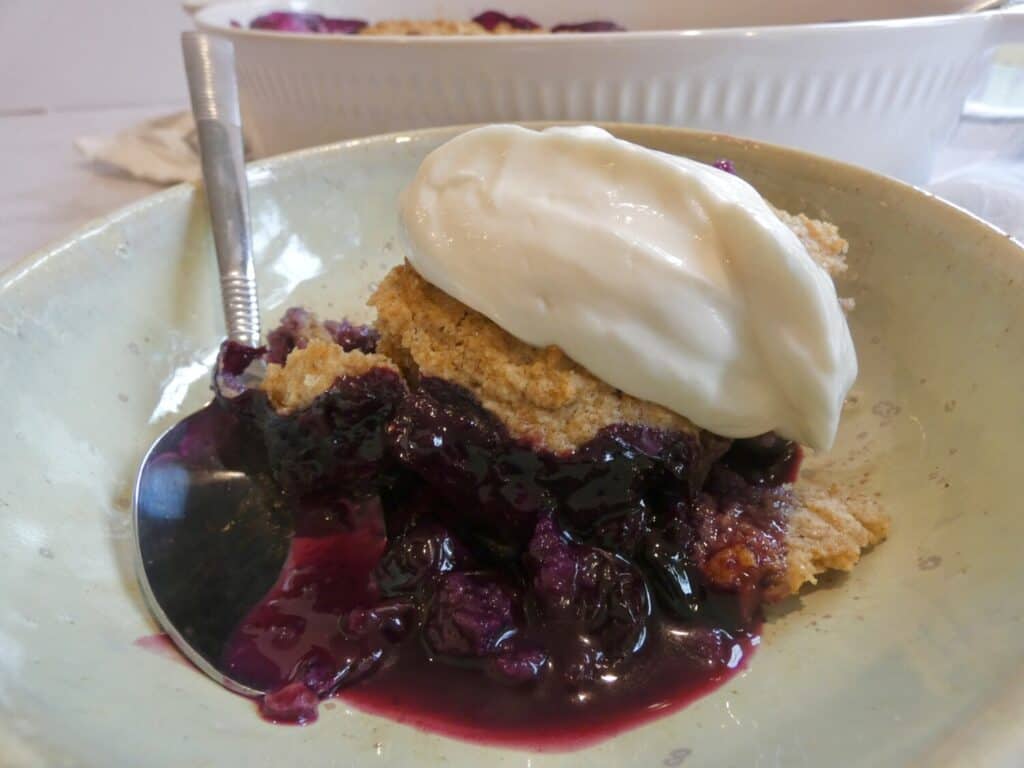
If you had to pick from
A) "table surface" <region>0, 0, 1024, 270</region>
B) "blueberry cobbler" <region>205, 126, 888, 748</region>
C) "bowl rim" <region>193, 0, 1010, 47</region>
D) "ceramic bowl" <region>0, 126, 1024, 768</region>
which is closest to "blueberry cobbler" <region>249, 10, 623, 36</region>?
"table surface" <region>0, 0, 1024, 270</region>

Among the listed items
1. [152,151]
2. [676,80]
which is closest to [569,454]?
[676,80]

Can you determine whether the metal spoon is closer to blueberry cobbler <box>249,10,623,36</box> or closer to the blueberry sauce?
the blueberry sauce

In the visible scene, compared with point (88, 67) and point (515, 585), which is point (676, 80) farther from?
point (88, 67)

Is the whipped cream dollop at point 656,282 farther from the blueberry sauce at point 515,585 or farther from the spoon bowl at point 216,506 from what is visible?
the spoon bowl at point 216,506

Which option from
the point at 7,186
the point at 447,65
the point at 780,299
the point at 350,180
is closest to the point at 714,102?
the point at 447,65

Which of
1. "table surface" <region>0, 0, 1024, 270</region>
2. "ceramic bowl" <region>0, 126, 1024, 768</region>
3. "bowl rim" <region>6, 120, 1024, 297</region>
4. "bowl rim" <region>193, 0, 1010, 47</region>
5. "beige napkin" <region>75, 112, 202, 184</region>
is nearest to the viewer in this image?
"ceramic bowl" <region>0, 126, 1024, 768</region>
